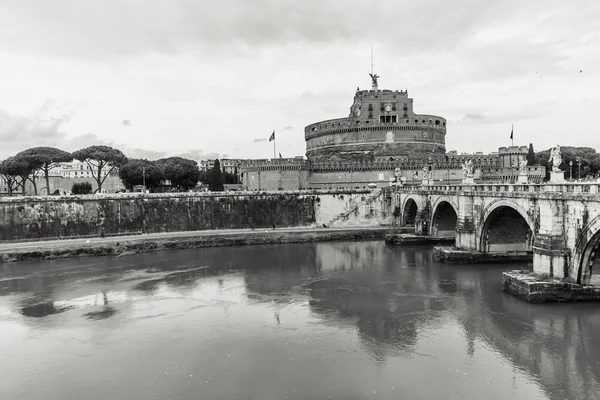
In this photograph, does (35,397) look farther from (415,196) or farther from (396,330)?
(415,196)

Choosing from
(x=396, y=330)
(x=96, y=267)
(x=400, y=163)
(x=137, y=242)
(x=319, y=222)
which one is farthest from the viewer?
(x=400, y=163)

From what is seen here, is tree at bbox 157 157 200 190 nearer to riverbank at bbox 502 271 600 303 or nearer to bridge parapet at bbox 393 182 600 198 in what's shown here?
bridge parapet at bbox 393 182 600 198

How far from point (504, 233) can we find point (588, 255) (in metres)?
8.39

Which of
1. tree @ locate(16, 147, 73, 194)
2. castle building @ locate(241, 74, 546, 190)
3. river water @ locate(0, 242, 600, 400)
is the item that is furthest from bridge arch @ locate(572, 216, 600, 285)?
tree @ locate(16, 147, 73, 194)

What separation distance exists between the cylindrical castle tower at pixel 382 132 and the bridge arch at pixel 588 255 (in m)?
37.5

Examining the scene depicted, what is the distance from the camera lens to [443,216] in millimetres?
32375

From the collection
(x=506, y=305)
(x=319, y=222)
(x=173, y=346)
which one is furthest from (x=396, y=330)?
(x=319, y=222)

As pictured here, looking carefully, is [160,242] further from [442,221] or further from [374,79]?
[374,79]

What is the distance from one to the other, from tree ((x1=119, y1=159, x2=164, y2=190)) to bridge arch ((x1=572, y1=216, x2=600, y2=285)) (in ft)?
145

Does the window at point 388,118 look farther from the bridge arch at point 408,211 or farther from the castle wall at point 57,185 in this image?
the castle wall at point 57,185

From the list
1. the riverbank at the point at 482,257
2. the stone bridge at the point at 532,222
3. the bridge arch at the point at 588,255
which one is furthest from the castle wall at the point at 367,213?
the bridge arch at the point at 588,255

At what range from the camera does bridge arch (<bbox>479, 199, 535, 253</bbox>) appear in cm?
2384

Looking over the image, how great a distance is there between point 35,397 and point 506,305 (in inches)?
610

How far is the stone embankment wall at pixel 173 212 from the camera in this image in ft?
117
